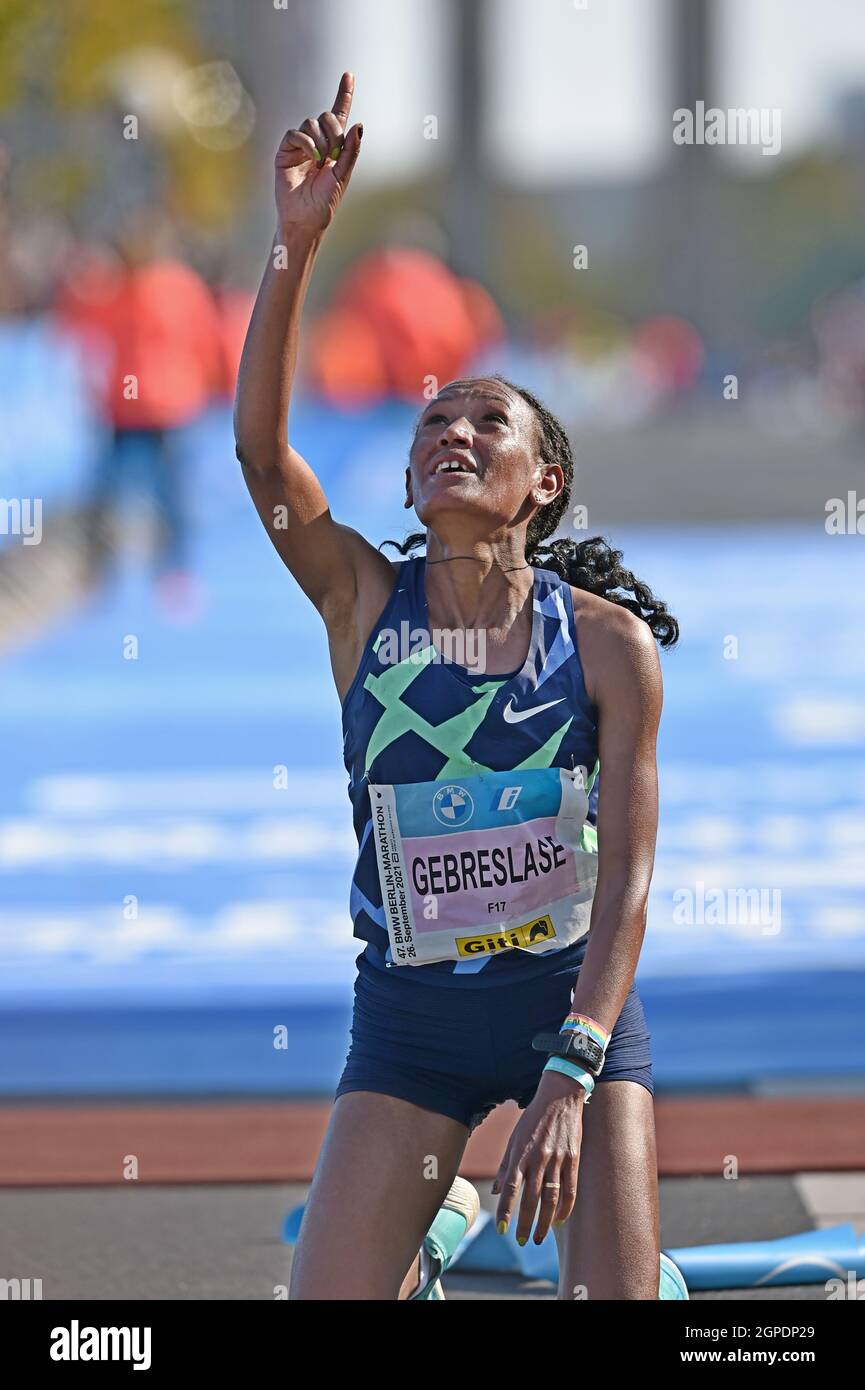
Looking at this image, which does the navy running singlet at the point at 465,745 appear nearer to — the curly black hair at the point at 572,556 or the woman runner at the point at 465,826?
the woman runner at the point at 465,826

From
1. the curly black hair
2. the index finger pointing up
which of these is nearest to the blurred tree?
the index finger pointing up

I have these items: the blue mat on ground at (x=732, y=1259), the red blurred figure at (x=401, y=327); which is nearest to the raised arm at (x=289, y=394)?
the blue mat on ground at (x=732, y=1259)

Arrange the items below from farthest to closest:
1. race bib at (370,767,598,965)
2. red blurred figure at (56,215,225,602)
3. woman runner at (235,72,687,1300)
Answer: red blurred figure at (56,215,225,602), race bib at (370,767,598,965), woman runner at (235,72,687,1300)

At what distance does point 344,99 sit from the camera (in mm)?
3363

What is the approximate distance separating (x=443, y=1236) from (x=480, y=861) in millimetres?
659

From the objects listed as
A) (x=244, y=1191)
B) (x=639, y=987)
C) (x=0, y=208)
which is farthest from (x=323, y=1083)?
(x=0, y=208)

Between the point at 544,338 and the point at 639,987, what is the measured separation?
214 feet

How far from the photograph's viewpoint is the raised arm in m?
3.25

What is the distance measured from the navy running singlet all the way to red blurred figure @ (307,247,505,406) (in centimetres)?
1545

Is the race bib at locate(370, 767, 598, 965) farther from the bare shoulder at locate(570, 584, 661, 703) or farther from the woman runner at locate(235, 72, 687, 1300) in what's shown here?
the bare shoulder at locate(570, 584, 661, 703)

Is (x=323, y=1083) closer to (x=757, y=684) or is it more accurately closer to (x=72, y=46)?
(x=757, y=684)

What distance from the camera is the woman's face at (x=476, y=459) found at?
3242mm
